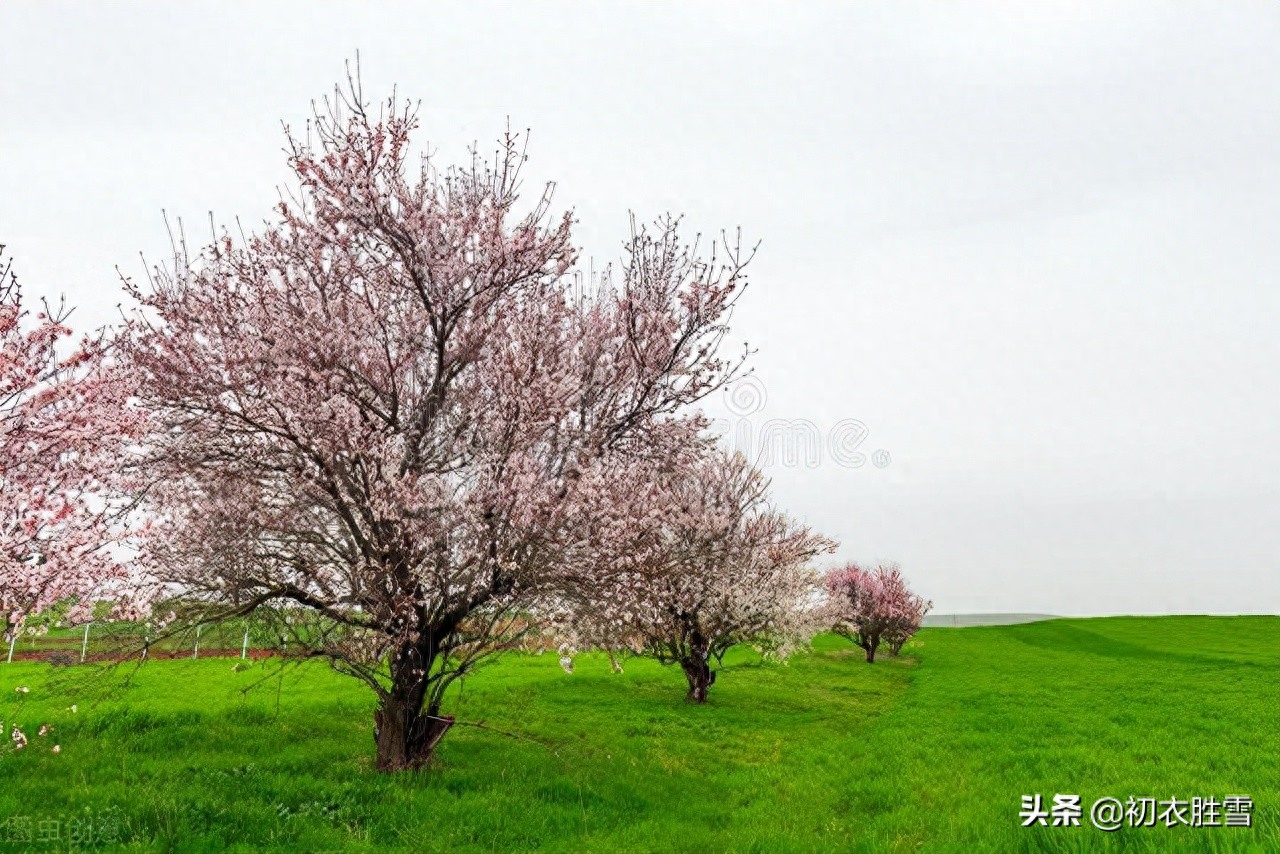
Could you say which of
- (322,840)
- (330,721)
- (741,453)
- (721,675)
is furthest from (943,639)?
(322,840)

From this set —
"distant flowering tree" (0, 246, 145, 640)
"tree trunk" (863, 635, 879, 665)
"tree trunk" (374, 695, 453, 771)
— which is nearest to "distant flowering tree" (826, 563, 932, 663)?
"tree trunk" (863, 635, 879, 665)

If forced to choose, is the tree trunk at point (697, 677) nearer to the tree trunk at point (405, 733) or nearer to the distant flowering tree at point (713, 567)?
the distant flowering tree at point (713, 567)

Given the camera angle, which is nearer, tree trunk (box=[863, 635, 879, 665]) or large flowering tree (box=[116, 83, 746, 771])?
large flowering tree (box=[116, 83, 746, 771])

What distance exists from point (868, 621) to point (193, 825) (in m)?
48.8

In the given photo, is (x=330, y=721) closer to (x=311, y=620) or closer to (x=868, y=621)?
(x=311, y=620)

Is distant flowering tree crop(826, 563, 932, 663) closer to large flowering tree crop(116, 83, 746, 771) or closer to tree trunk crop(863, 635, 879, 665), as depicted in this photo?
tree trunk crop(863, 635, 879, 665)

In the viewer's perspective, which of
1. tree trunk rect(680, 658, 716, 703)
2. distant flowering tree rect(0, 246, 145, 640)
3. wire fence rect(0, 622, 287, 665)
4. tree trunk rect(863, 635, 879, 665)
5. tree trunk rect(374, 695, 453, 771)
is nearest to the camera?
distant flowering tree rect(0, 246, 145, 640)

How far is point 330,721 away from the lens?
1784 cm

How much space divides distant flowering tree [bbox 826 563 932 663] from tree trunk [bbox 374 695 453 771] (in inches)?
1572

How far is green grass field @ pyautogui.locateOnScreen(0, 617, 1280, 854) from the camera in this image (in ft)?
30.2

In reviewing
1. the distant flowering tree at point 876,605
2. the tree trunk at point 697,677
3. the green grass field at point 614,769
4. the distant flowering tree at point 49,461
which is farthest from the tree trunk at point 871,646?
the distant flowering tree at point 49,461

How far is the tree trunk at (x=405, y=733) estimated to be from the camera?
12.3 meters

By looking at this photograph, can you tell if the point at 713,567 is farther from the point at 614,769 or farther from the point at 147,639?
the point at 147,639

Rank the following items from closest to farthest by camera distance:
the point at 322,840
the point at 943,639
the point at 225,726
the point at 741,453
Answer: the point at 322,840 < the point at 225,726 < the point at 741,453 < the point at 943,639
